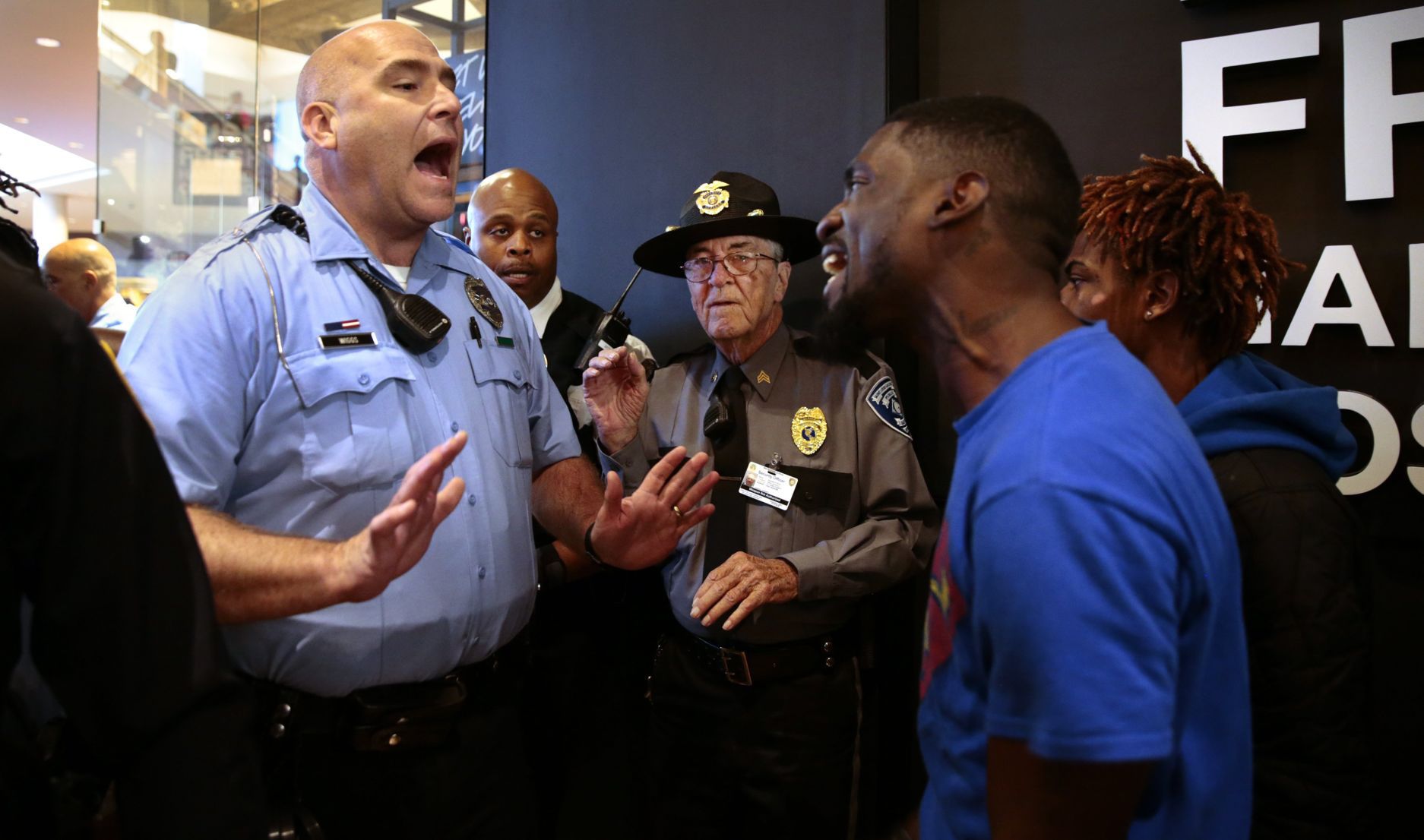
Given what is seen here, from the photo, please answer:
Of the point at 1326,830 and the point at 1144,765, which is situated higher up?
the point at 1144,765

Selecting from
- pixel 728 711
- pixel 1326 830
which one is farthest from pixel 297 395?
pixel 1326 830

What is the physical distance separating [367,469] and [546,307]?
139 centimetres

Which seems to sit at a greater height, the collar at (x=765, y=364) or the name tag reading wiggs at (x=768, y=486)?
the collar at (x=765, y=364)

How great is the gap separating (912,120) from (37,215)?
1342 cm

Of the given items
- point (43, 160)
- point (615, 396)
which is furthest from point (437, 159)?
point (43, 160)

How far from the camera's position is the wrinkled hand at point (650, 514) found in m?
1.70

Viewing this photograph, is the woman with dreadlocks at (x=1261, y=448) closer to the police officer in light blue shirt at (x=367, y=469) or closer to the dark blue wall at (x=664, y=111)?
the police officer in light blue shirt at (x=367, y=469)

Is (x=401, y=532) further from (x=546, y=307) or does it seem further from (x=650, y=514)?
(x=546, y=307)

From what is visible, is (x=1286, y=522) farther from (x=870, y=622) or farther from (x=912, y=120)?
(x=870, y=622)

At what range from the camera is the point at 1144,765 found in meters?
0.82

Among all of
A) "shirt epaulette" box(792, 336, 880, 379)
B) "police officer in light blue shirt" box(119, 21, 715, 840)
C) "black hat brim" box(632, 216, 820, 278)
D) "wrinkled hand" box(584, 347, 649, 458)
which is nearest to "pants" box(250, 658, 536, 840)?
"police officer in light blue shirt" box(119, 21, 715, 840)

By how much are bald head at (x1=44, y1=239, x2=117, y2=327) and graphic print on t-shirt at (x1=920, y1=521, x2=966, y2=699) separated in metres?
4.92

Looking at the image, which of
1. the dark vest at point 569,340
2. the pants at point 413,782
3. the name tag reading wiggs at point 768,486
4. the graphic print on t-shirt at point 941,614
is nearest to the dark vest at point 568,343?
the dark vest at point 569,340

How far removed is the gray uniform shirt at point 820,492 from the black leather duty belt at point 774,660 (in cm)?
3
